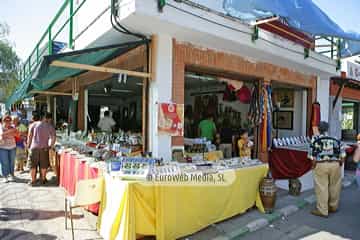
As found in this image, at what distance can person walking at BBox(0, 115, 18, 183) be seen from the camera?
244 inches

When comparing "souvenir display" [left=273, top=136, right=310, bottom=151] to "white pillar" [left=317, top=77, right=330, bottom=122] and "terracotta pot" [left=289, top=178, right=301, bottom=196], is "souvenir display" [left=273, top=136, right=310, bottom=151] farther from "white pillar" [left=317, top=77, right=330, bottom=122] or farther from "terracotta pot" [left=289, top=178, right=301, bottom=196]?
"white pillar" [left=317, top=77, right=330, bottom=122]

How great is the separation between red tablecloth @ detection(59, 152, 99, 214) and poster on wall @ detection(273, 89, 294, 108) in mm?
7050

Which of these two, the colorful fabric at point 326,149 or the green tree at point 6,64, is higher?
the green tree at point 6,64

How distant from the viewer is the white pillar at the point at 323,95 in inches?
337

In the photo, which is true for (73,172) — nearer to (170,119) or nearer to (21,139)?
Result: (170,119)

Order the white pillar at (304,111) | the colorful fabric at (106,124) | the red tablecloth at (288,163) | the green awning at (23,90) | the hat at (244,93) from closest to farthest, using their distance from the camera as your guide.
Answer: the green awning at (23,90), the red tablecloth at (288,163), the hat at (244,93), the white pillar at (304,111), the colorful fabric at (106,124)

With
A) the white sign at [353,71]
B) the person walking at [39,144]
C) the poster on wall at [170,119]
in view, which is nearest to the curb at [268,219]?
the poster on wall at [170,119]

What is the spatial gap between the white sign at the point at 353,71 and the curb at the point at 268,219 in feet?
17.8

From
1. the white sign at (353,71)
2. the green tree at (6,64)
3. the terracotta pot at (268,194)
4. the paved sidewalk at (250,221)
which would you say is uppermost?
the green tree at (6,64)

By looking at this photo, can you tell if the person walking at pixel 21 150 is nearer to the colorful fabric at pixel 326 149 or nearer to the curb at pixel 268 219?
the curb at pixel 268 219

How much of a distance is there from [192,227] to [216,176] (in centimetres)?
84

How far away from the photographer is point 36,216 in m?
4.34

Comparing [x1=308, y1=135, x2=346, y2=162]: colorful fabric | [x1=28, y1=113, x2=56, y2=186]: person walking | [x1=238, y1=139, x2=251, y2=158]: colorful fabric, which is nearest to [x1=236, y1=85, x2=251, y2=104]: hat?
[x1=238, y1=139, x2=251, y2=158]: colorful fabric

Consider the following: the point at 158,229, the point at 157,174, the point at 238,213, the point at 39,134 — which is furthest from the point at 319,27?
the point at 39,134
